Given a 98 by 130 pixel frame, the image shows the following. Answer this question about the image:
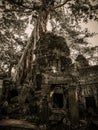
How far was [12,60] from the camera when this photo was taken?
55.1 feet

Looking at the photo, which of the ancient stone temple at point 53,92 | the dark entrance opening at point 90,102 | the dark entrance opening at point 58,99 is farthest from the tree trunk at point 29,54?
the dark entrance opening at point 90,102

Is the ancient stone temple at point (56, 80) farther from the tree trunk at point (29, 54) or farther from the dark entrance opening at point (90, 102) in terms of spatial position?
the dark entrance opening at point (90, 102)

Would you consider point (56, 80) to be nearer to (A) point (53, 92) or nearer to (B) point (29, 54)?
(A) point (53, 92)

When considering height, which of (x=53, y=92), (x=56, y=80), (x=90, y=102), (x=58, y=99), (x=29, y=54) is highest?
(x=29, y=54)

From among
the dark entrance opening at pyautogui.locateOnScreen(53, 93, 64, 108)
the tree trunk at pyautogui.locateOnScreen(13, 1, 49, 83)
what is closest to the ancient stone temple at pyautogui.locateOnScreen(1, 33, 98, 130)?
the dark entrance opening at pyautogui.locateOnScreen(53, 93, 64, 108)

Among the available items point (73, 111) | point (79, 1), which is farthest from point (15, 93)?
point (79, 1)

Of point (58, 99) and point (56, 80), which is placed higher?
point (56, 80)

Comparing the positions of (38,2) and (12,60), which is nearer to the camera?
(38,2)

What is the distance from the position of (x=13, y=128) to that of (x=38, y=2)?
11.8 m

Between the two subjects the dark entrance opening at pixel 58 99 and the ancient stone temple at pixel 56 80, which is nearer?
the ancient stone temple at pixel 56 80

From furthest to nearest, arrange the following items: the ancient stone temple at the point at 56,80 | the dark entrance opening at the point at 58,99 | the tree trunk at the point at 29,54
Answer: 1. the dark entrance opening at the point at 58,99
2. the tree trunk at the point at 29,54
3. the ancient stone temple at the point at 56,80

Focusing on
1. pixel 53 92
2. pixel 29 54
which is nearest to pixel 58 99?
pixel 53 92

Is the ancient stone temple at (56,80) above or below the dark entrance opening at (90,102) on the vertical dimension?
above

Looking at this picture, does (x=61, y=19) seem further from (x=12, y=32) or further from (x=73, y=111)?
(x=73, y=111)
